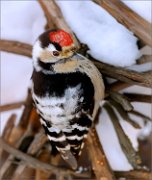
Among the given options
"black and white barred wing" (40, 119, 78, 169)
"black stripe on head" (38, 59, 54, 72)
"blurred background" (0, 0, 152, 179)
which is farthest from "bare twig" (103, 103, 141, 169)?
"black stripe on head" (38, 59, 54, 72)

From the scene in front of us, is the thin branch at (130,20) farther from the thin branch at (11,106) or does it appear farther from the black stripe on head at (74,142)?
the thin branch at (11,106)

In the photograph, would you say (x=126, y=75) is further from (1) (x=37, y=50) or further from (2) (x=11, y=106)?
(2) (x=11, y=106)

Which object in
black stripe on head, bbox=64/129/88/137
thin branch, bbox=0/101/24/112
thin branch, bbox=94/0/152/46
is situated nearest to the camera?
thin branch, bbox=94/0/152/46

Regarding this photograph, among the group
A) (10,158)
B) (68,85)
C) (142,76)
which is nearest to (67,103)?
(68,85)

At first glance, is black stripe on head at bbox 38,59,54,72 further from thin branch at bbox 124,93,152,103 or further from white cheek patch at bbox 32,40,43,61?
thin branch at bbox 124,93,152,103

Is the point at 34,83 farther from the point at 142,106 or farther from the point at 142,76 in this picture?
the point at 142,106

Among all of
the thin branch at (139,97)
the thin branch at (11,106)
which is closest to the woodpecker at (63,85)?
the thin branch at (139,97)

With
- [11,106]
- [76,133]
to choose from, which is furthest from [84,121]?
[11,106]
